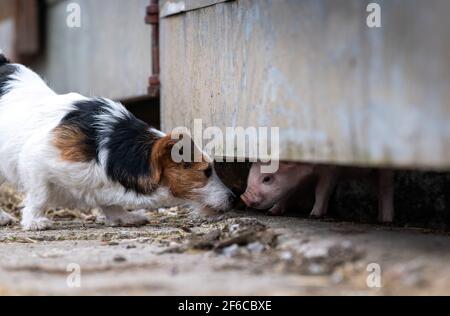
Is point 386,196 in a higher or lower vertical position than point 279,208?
higher

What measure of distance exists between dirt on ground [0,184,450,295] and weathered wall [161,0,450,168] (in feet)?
1.55

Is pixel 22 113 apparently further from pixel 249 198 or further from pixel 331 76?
pixel 331 76

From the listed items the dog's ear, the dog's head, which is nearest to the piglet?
the dog's head

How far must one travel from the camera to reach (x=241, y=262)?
383 centimetres

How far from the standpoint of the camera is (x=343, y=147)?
4035 mm

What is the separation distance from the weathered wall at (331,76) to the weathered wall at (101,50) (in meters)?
1.52

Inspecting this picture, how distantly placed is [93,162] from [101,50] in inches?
123

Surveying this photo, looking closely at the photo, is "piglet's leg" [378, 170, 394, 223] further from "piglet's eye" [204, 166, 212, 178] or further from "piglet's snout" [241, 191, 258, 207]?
"piglet's eye" [204, 166, 212, 178]

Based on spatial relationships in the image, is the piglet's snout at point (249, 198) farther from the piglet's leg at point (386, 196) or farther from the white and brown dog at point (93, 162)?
the piglet's leg at point (386, 196)

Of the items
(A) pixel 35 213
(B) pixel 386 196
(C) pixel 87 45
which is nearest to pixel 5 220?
(A) pixel 35 213

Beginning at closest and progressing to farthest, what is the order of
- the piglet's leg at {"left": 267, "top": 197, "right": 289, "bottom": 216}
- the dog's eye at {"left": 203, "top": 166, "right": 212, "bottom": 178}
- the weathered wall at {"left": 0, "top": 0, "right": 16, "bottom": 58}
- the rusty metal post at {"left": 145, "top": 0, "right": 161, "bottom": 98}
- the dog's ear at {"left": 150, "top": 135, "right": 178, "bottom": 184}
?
the dog's ear at {"left": 150, "top": 135, "right": 178, "bottom": 184}, the dog's eye at {"left": 203, "top": 166, "right": 212, "bottom": 178}, the piglet's leg at {"left": 267, "top": 197, "right": 289, "bottom": 216}, the rusty metal post at {"left": 145, "top": 0, "right": 161, "bottom": 98}, the weathered wall at {"left": 0, "top": 0, "right": 16, "bottom": 58}

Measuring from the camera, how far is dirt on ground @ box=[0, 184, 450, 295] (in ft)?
10.9

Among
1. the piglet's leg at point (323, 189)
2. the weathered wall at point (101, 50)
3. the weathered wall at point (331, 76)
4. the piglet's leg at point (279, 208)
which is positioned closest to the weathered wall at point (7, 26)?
the weathered wall at point (101, 50)
